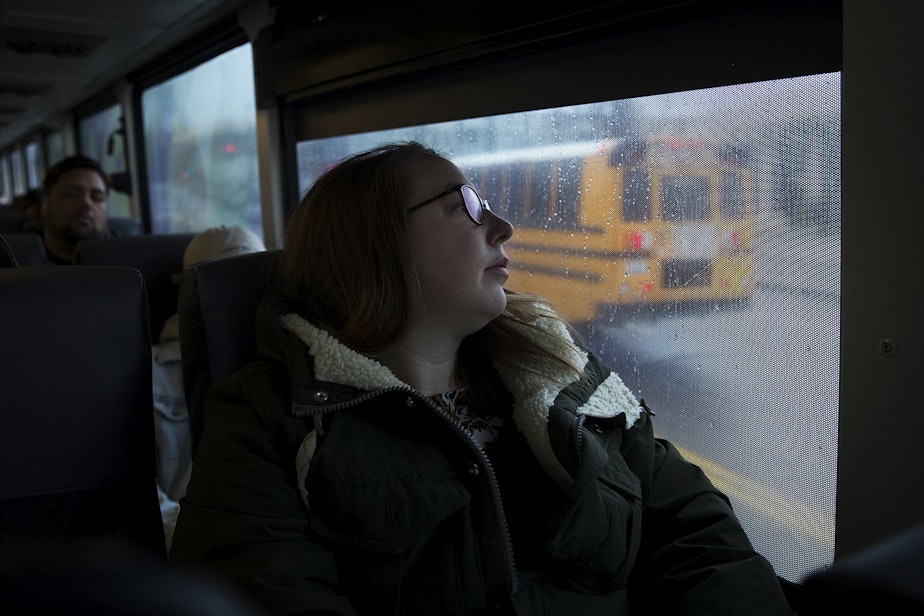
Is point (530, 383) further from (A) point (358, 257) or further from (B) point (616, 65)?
(B) point (616, 65)

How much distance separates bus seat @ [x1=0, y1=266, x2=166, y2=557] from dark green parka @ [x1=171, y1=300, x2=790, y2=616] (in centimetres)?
26

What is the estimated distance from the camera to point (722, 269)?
161 centimetres

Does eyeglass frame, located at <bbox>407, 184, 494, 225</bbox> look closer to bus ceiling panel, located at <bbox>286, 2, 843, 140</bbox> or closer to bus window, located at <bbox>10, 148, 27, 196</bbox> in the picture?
bus ceiling panel, located at <bbox>286, 2, 843, 140</bbox>

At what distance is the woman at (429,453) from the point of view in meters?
1.11

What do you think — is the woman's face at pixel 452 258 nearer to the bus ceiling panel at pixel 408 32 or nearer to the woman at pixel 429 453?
the woman at pixel 429 453

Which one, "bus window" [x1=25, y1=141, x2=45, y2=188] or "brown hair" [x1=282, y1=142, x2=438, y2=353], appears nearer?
"brown hair" [x1=282, y1=142, x2=438, y2=353]

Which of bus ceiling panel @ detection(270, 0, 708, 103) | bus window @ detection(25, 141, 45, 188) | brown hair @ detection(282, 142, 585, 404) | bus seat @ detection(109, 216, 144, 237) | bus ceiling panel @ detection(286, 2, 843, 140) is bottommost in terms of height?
brown hair @ detection(282, 142, 585, 404)

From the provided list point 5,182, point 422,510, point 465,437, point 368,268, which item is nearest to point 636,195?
point 368,268

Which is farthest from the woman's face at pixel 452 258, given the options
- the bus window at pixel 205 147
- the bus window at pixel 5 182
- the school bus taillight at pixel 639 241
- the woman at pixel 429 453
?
the bus window at pixel 5 182

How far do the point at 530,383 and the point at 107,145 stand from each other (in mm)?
5955

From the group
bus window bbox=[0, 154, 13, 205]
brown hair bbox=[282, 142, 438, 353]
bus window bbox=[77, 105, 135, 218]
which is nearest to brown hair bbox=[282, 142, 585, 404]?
brown hair bbox=[282, 142, 438, 353]

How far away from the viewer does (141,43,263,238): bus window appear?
3.92 m

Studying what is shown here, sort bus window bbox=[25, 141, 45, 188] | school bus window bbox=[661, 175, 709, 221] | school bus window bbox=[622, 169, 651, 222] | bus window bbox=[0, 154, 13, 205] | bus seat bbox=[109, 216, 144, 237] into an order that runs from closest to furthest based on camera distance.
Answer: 1. school bus window bbox=[661, 175, 709, 221]
2. school bus window bbox=[622, 169, 651, 222]
3. bus seat bbox=[109, 216, 144, 237]
4. bus window bbox=[25, 141, 45, 188]
5. bus window bbox=[0, 154, 13, 205]

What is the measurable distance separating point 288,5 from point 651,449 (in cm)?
234
